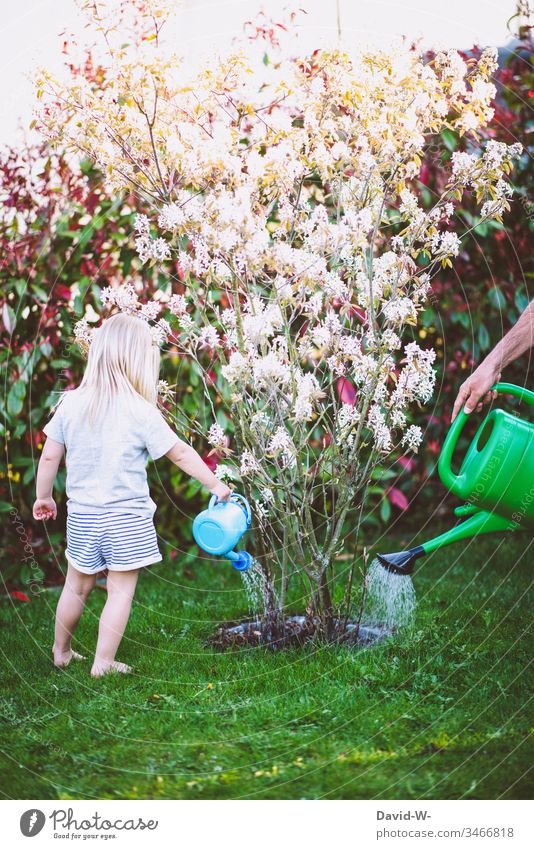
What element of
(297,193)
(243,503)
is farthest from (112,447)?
(297,193)

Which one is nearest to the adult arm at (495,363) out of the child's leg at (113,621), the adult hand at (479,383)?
the adult hand at (479,383)

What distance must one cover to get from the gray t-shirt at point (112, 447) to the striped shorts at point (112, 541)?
32 mm

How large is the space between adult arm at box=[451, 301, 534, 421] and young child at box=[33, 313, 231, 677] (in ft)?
2.72

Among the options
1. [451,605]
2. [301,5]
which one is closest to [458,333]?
[451,605]

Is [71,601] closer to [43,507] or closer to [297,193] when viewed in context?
[43,507]

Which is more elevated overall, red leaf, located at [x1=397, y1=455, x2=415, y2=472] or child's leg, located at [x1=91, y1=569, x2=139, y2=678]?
red leaf, located at [x1=397, y1=455, x2=415, y2=472]

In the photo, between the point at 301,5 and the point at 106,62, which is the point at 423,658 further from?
the point at 106,62

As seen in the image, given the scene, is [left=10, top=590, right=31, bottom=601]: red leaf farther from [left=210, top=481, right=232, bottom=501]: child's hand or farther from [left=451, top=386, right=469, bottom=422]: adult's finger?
[left=451, top=386, right=469, bottom=422]: adult's finger

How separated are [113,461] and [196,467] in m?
0.27

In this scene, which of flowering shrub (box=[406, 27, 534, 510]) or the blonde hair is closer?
the blonde hair

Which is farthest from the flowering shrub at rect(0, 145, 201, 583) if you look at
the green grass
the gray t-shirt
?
the gray t-shirt

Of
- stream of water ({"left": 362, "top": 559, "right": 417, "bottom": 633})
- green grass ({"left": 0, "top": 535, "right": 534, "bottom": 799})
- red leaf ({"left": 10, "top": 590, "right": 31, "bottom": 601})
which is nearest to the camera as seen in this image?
green grass ({"left": 0, "top": 535, "right": 534, "bottom": 799})

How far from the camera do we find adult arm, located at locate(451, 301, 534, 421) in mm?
2643

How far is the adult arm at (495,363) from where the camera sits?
264cm
